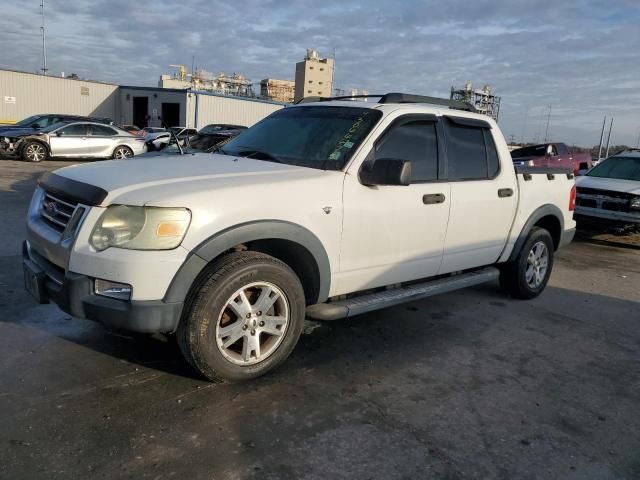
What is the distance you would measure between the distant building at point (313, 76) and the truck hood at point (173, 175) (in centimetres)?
10034

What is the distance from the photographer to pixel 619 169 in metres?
10.3

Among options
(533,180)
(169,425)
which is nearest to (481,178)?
(533,180)

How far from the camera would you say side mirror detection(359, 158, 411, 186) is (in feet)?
11.6

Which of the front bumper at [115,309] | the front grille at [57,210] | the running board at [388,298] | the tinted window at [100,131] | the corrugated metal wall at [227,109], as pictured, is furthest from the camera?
the corrugated metal wall at [227,109]

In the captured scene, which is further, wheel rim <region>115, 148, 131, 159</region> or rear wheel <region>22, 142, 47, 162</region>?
wheel rim <region>115, 148, 131, 159</region>

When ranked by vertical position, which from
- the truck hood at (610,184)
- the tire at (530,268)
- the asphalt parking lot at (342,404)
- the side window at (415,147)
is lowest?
the asphalt parking lot at (342,404)

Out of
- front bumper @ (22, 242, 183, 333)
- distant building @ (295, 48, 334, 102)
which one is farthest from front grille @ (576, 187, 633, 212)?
distant building @ (295, 48, 334, 102)

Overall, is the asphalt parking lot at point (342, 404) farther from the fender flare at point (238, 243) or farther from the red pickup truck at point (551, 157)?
the red pickup truck at point (551, 157)

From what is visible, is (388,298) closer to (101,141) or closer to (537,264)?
(537,264)

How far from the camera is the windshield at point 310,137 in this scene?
3879 mm

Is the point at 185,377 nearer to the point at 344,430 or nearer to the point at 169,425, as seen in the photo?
the point at 169,425

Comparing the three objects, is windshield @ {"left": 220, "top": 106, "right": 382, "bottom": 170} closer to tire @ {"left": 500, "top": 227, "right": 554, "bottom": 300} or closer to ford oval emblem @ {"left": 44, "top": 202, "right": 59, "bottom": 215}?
ford oval emblem @ {"left": 44, "top": 202, "right": 59, "bottom": 215}

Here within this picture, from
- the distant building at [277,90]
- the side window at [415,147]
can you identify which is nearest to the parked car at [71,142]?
the side window at [415,147]

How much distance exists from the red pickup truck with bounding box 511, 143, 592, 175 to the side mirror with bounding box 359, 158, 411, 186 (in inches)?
588
